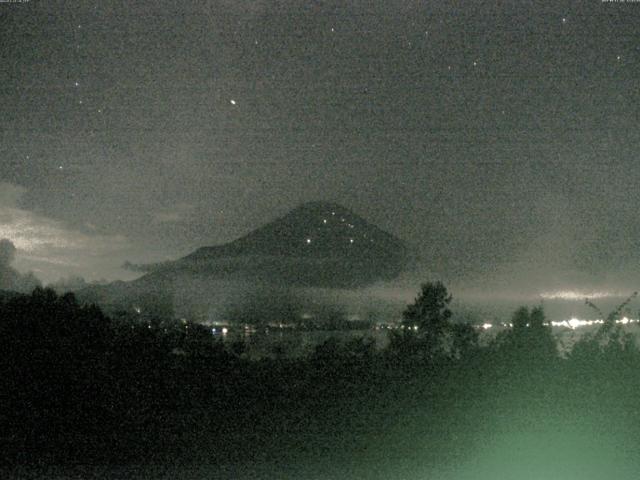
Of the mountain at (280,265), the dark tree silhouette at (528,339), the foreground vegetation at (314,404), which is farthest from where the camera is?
the mountain at (280,265)

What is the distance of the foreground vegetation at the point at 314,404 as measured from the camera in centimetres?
928

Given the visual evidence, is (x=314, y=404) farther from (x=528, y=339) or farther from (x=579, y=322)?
(x=579, y=322)

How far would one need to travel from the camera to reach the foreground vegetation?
928 cm

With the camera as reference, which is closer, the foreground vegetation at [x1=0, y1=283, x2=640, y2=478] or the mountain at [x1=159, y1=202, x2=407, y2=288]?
the foreground vegetation at [x1=0, y1=283, x2=640, y2=478]

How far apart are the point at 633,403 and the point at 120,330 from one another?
316 inches

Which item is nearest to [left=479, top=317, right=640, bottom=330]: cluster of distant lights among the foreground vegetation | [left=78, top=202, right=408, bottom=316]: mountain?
the foreground vegetation

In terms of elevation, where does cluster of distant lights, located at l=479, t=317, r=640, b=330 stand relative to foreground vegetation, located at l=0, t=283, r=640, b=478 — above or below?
above

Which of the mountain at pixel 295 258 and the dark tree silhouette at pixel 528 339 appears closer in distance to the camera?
the dark tree silhouette at pixel 528 339

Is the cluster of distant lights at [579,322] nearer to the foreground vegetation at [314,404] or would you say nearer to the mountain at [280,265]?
the foreground vegetation at [314,404]

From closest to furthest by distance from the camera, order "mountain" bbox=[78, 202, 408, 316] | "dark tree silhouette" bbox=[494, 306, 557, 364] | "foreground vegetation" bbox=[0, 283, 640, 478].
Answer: "foreground vegetation" bbox=[0, 283, 640, 478]
"dark tree silhouette" bbox=[494, 306, 557, 364]
"mountain" bbox=[78, 202, 408, 316]

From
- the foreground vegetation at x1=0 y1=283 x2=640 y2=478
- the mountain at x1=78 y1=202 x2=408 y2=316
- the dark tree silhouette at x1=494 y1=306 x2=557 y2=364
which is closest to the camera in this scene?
the foreground vegetation at x1=0 y1=283 x2=640 y2=478

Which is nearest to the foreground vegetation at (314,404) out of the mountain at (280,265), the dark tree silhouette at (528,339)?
the dark tree silhouette at (528,339)

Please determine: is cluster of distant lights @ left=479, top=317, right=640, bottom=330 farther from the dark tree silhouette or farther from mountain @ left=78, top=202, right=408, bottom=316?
mountain @ left=78, top=202, right=408, bottom=316

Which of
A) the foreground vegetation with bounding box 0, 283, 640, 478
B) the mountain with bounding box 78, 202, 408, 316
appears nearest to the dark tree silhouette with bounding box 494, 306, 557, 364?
the foreground vegetation with bounding box 0, 283, 640, 478
